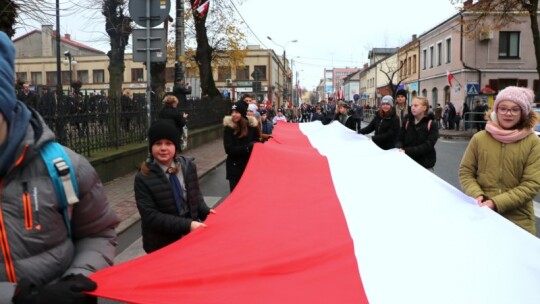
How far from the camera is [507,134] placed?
3811mm

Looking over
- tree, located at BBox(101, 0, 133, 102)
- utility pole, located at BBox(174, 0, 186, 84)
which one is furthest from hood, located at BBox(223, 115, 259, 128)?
tree, located at BBox(101, 0, 133, 102)

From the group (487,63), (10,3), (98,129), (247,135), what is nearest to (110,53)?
(98,129)

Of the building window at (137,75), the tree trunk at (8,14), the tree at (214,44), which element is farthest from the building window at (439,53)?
the building window at (137,75)

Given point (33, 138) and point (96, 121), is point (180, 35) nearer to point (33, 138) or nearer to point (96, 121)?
point (96, 121)

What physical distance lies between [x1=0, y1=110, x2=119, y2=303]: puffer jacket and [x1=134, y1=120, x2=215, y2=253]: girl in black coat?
1580 mm

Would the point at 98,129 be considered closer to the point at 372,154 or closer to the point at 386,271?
the point at 372,154

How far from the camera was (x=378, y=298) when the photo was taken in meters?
2.41

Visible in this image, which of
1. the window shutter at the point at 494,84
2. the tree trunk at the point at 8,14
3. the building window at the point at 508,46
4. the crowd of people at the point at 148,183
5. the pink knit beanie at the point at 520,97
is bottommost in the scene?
the crowd of people at the point at 148,183

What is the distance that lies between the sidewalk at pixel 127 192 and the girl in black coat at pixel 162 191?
11.5ft

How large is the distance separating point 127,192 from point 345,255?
7570 millimetres

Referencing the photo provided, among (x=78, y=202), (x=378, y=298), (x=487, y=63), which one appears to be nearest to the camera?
(x=78, y=202)

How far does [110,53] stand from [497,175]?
21.5m

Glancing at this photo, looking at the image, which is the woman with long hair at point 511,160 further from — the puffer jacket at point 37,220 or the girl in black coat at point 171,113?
the girl in black coat at point 171,113

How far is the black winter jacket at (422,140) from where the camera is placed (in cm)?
658
